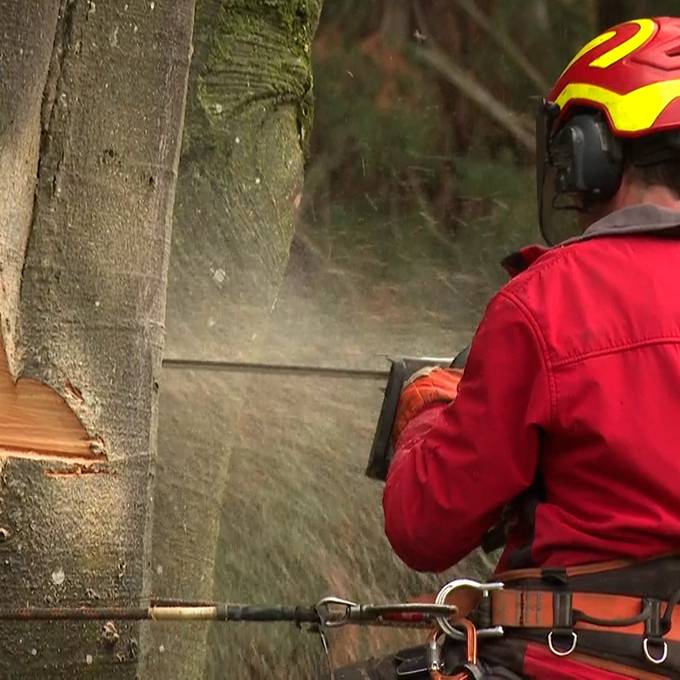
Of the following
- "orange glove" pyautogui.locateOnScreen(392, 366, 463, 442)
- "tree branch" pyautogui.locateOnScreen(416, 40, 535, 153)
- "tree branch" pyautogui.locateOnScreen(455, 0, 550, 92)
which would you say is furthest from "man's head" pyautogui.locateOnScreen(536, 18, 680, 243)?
"tree branch" pyautogui.locateOnScreen(455, 0, 550, 92)

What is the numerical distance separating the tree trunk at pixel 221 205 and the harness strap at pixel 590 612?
887mm

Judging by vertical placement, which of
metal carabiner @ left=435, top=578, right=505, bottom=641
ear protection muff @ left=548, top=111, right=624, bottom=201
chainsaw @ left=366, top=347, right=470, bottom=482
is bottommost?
metal carabiner @ left=435, top=578, right=505, bottom=641

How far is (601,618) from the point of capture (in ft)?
4.99

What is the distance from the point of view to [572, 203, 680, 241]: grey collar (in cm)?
158

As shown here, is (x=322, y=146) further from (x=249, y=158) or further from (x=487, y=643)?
(x=487, y=643)

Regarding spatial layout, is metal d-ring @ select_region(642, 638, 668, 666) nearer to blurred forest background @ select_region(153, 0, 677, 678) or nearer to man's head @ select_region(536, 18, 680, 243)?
man's head @ select_region(536, 18, 680, 243)

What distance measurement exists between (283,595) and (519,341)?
179cm

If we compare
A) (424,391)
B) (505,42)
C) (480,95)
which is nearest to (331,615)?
(424,391)

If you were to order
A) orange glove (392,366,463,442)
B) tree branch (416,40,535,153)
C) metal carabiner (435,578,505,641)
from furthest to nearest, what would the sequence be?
tree branch (416,40,535,153) < orange glove (392,366,463,442) < metal carabiner (435,578,505,641)

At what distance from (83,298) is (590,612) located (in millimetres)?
879

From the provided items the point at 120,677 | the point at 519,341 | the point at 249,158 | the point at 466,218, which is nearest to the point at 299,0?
the point at 249,158

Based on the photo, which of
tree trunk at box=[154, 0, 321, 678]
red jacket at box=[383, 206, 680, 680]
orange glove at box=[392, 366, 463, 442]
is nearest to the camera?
red jacket at box=[383, 206, 680, 680]

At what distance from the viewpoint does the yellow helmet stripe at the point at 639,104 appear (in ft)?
5.30

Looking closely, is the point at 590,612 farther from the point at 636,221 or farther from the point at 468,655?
the point at 636,221
